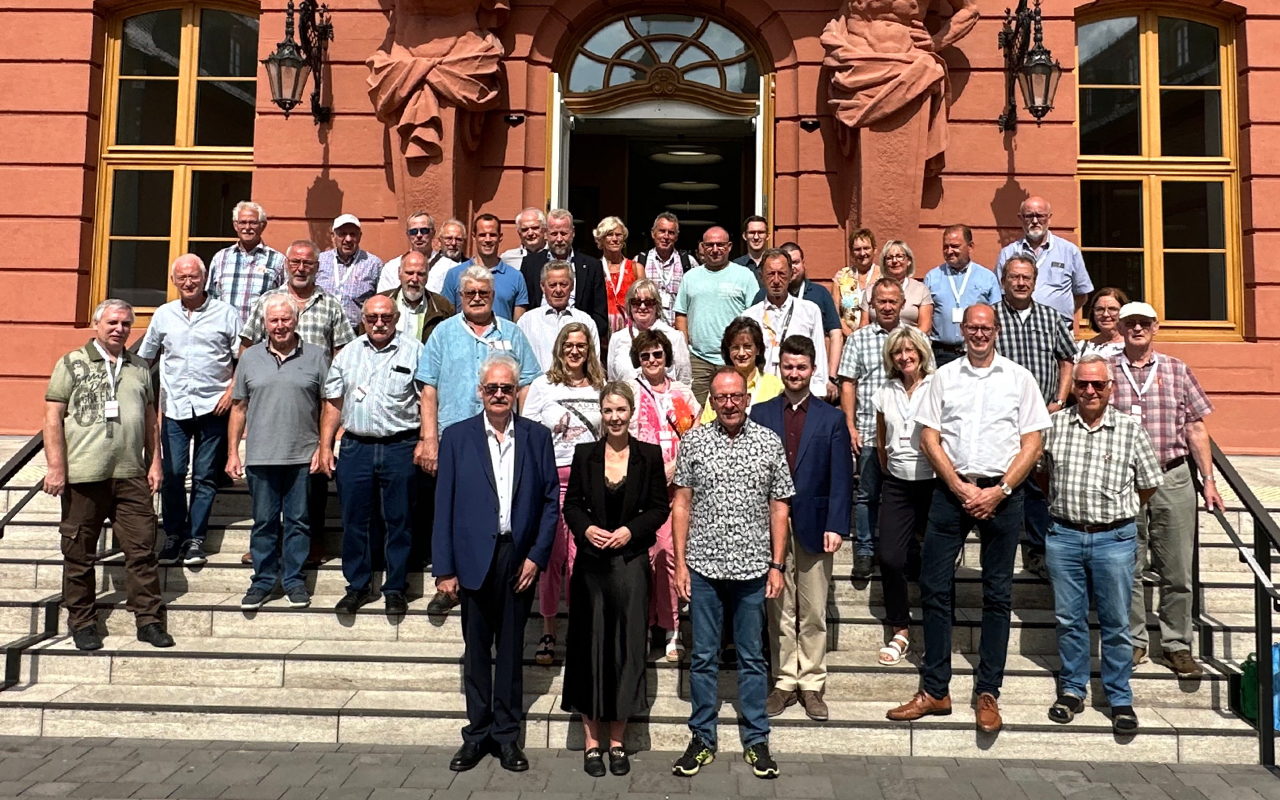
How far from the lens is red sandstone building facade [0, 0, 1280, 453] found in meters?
9.16

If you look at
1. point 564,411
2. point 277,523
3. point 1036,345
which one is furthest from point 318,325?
point 1036,345

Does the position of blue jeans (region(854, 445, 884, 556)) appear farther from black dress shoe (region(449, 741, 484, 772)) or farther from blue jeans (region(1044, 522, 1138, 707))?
black dress shoe (region(449, 741, 484, 772))

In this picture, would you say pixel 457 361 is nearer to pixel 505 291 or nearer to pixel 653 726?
pixel 505 291

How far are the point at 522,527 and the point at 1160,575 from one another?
11.5ft

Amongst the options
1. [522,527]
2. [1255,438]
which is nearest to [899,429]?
[522,527]

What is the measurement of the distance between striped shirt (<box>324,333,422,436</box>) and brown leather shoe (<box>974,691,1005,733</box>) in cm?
342

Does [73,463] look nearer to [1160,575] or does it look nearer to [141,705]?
[141,705]

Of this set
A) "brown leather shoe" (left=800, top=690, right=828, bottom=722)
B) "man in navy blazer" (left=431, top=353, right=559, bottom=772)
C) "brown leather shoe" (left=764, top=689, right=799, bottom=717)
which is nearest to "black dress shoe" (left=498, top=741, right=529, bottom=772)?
"man in navy blazer" (left=431, top=353, right=559, bottom=772)

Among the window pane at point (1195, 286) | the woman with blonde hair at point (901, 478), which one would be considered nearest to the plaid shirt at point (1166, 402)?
the woman with blonde hair at point (901, 478)

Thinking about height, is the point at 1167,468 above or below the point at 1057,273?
below

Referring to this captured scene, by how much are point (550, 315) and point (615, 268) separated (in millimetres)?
1141

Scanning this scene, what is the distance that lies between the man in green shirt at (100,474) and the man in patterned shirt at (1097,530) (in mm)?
4764

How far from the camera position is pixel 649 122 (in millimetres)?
10508

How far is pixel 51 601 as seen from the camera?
5.81 m
